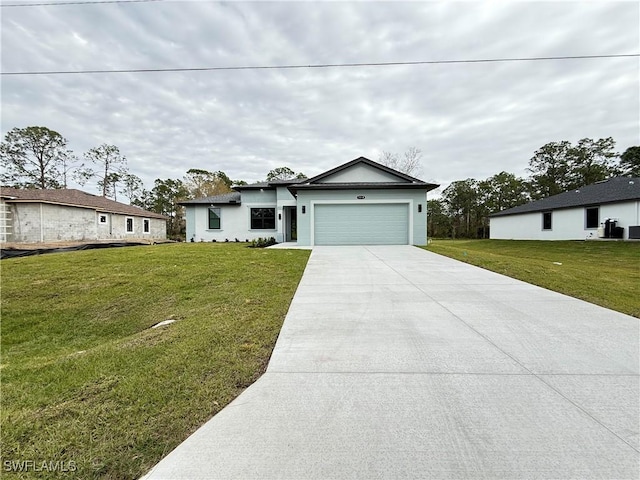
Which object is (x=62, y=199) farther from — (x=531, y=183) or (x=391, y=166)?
(x=531, y=183)

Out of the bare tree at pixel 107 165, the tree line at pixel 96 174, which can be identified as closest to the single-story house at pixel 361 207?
the tree line at pixel 96 174

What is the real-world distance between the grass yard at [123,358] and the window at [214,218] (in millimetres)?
11971

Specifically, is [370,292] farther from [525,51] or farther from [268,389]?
[525,51]

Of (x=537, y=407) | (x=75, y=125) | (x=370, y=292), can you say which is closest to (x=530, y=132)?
(x=370, y=292)

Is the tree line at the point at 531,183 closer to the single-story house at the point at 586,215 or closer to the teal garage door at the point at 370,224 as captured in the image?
the single-story house at the point at 586,215

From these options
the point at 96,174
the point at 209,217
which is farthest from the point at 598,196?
the point at 96,174

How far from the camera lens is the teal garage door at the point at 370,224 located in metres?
14.1

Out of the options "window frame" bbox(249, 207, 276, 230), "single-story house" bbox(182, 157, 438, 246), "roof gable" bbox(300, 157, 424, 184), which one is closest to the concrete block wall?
"window frame" bbox(249, 207, 276, 230)

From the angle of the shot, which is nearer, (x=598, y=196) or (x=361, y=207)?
(x=361, y=207)

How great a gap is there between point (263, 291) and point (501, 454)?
4.60 meters

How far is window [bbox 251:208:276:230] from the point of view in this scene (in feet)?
62.7

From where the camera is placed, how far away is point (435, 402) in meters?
2.29

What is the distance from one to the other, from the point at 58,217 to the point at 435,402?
24.3m

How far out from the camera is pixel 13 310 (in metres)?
5.68
